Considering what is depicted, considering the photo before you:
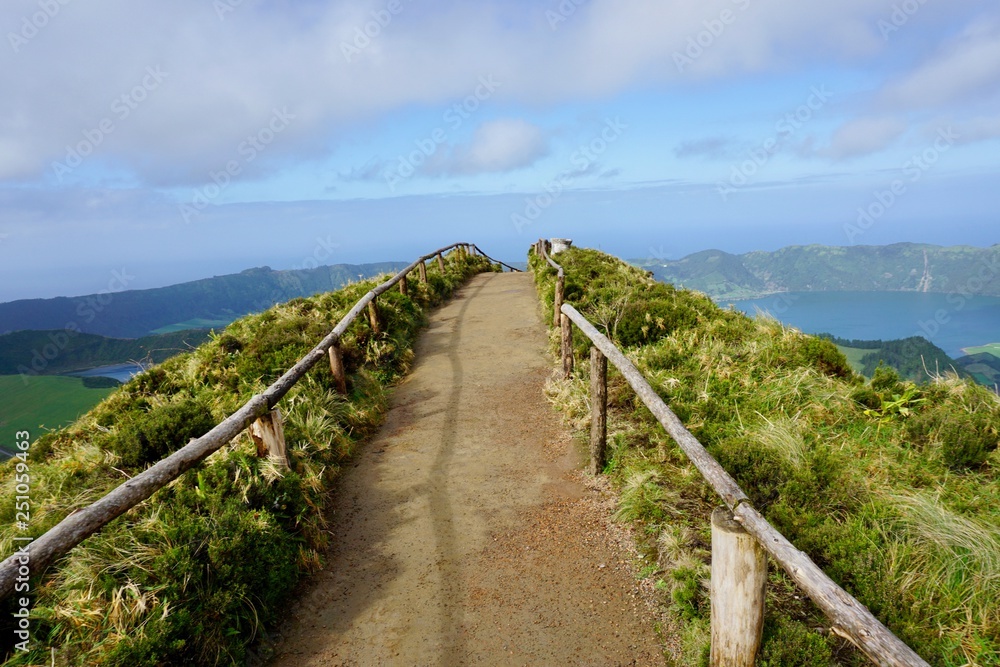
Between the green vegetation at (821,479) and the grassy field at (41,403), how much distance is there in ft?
182

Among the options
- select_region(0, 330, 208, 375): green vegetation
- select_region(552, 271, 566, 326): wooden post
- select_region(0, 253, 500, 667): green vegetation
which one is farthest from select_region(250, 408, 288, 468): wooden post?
select_region(0, 330, 208, 375): green vegetation

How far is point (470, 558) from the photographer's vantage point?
180 inches

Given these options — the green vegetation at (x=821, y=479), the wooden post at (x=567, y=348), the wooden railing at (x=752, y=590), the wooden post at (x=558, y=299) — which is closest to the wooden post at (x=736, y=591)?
the wooden railing at (x=752, y=590)

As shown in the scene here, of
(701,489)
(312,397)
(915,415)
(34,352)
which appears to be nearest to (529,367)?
(312,397)

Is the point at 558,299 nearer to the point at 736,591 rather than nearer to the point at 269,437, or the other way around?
the point at 269,437

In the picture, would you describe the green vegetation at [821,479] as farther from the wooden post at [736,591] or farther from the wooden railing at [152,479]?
the wooden railing at [152,479]

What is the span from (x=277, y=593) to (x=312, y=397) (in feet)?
10.9

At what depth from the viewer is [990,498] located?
487 centimetres

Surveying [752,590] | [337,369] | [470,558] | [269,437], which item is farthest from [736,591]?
[337,369]

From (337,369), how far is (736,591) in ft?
20.6

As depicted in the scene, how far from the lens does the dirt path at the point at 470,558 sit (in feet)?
11.9

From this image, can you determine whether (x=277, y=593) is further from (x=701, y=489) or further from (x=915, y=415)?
(x=915, y=415)

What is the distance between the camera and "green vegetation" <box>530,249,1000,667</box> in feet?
10.9

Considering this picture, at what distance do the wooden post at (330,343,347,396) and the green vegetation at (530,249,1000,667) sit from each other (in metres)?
3.36
